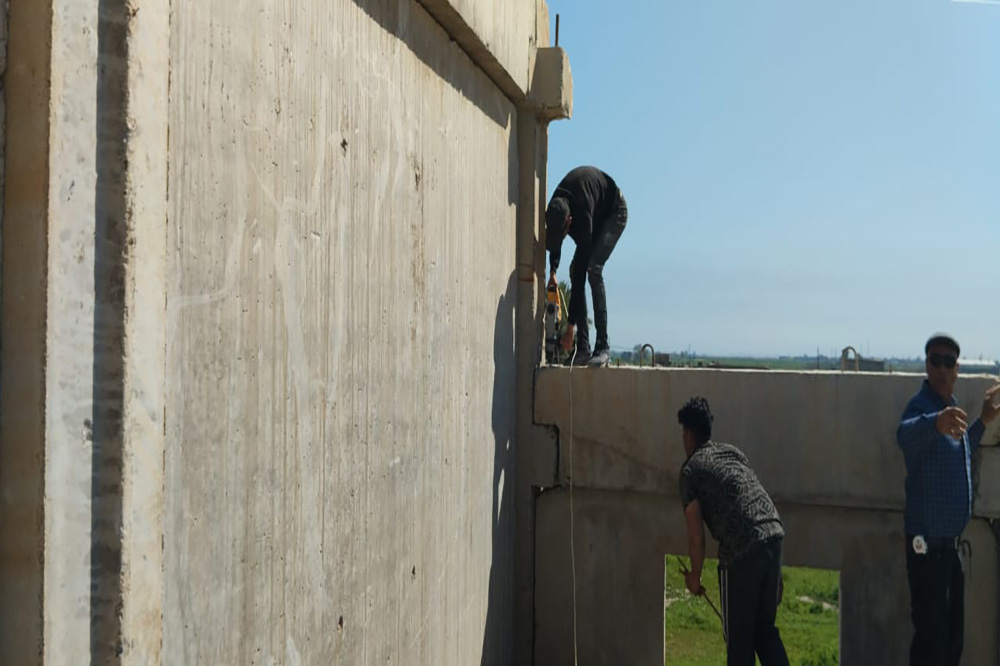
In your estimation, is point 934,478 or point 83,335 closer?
point 83,335

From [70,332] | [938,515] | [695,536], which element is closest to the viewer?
[70,332]

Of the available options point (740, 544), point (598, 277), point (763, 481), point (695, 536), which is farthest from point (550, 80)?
point (740, 544)

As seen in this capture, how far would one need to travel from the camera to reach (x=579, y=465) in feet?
16.8

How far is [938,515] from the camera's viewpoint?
4227mm

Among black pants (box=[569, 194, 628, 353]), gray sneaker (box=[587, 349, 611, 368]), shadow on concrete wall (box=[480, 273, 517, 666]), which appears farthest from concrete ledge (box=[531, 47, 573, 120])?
gray sneaker (box=[587, 349, 611, 368])

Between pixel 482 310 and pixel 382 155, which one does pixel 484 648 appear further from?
pixel 382 155

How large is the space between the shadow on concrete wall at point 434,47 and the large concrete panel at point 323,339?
2 cm

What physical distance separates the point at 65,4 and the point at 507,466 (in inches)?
155

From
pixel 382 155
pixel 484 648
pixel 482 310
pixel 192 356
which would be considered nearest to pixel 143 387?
pixel 192 356

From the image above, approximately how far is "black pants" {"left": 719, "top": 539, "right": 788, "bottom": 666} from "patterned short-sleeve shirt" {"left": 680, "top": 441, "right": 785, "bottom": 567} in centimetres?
7

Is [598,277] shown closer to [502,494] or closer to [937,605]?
[502,494]

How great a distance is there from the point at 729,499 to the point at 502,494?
4.79ft

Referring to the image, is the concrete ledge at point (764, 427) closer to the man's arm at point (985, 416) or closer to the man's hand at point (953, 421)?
the man's arm at point (985, 416)

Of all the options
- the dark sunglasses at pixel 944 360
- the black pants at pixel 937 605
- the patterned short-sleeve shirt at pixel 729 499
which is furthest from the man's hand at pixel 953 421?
the patterned short-sleeve shirt at pixel 729 499
